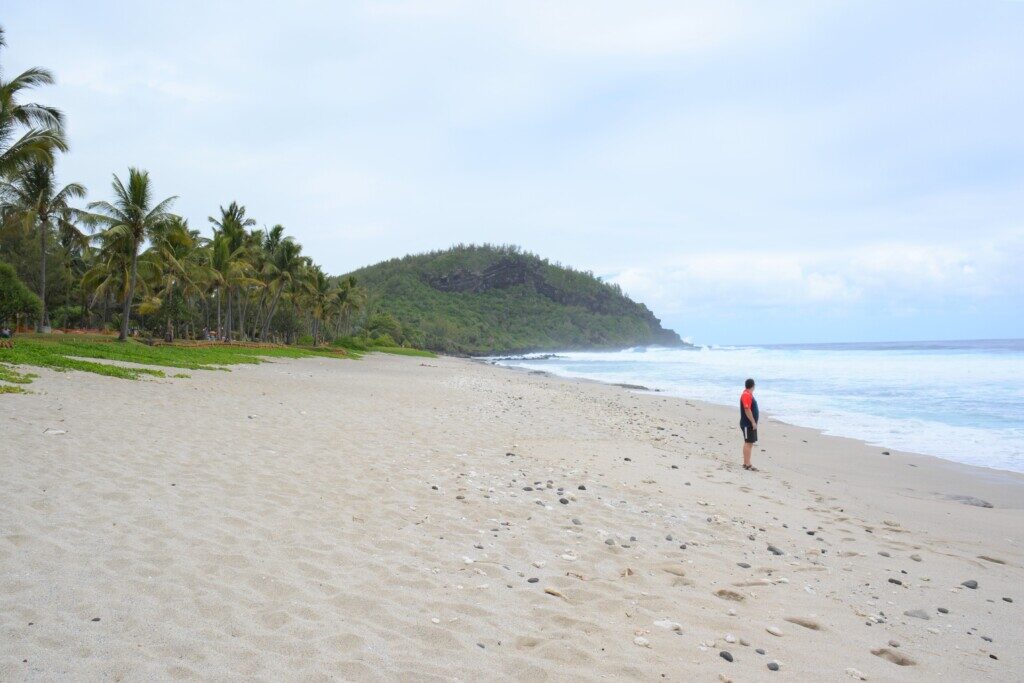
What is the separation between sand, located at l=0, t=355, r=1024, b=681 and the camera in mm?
3275

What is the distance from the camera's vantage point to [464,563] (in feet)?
15.1

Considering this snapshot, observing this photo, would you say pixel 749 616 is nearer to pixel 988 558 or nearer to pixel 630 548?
pixel 630 548

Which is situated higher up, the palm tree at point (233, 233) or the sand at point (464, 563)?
the palm tree at point (233, 233)

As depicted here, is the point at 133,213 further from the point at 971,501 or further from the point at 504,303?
the point at 504,303

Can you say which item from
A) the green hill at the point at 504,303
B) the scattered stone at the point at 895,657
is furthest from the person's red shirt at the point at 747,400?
the green hill at the point at 504,303

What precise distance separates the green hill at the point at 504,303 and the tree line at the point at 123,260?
2174 inches

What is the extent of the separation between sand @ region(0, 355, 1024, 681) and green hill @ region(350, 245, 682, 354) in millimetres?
104177

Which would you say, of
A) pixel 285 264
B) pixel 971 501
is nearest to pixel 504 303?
pixel 285 264

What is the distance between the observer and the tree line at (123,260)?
64.7 ft

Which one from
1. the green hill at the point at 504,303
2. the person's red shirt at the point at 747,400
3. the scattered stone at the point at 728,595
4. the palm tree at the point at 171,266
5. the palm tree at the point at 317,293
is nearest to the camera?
the scattered stone at the point at 728,595

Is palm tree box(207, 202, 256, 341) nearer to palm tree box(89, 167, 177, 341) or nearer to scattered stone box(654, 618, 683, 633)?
palm tree box(89, 167, 177, 341)

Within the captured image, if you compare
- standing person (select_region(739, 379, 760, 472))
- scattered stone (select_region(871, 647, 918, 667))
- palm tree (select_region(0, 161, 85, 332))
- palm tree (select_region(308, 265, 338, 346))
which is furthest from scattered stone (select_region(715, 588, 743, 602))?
palm tree (select_region(308, 265, 338, 346))

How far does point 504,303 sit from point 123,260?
124107 millimetres

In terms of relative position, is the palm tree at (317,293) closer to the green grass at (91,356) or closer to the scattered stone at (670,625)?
the green grass at (91,356)
